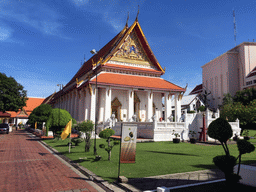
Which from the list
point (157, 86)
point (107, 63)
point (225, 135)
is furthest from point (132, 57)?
point (225, 135)

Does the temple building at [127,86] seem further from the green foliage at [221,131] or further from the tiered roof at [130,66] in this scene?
the green foliage at [221,131]

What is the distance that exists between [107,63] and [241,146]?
2236 cm

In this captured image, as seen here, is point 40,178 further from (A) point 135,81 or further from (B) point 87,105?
(A) point 135,81

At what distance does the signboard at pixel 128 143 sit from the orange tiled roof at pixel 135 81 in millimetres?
15919

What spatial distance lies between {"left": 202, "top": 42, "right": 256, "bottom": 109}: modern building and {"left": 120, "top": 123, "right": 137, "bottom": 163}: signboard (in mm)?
50211

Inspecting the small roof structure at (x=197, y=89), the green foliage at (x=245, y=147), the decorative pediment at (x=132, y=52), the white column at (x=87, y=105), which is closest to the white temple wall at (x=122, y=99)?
the white column at (x=87, y=105)

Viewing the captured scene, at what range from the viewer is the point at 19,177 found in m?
6.92

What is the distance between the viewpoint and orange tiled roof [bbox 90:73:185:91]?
23394 millimetres

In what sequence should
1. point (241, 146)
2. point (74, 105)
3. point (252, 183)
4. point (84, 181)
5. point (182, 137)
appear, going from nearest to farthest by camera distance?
point (241, 146)
point (252, 183)
point (84, 181)
point (182, 137)
point (74, 105)

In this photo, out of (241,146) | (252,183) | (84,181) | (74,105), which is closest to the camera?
(241,146)

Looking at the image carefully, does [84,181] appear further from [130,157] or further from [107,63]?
[107,63]

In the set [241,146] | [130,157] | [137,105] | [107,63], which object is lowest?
[130,157]

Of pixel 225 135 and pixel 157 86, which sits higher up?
pixel 157 86

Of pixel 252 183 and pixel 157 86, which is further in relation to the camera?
pixel 157 86
